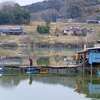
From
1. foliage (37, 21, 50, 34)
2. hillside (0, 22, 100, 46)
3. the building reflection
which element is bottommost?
hillside (0, 22, 100, 46)

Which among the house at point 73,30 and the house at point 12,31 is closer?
the house at point 12,31

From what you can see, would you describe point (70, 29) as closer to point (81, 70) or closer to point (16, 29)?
point (16, 29)

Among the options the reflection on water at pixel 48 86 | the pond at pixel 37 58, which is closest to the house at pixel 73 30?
the pond at pixel 37 58

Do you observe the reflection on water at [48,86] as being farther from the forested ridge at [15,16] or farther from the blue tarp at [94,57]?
the forested ridge at [15,16]

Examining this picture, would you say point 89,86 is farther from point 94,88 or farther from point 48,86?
point 48,86

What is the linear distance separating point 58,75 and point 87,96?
7.29m

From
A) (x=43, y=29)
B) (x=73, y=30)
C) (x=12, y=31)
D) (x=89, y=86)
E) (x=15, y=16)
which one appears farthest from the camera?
(x=15, y=16)

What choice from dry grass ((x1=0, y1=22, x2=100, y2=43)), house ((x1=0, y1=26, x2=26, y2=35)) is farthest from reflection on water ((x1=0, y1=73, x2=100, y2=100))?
house ((x1=0, y1=26, x2=26, y2=35))

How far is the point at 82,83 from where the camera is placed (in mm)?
18922

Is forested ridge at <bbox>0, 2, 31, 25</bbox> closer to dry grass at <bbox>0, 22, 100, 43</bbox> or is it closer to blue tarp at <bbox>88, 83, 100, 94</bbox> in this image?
dry grass at <bbox>0, 22, 100, 43</bbox>

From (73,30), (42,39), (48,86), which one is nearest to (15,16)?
(42,39)

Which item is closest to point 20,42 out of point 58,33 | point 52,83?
point 58,33

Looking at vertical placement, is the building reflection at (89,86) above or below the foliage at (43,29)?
below

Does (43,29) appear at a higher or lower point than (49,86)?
higher
